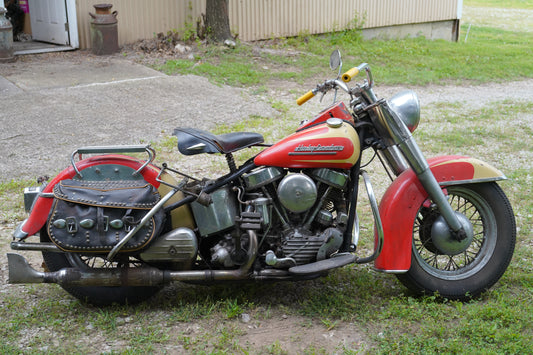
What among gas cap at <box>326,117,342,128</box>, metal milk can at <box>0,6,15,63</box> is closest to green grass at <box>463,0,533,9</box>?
metal milk can at <box>0,6,15,63</box>

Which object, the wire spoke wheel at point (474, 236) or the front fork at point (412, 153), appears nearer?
the front fork at point (412, 153)

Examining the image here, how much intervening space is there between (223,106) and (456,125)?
119 inches

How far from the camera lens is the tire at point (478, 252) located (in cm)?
369

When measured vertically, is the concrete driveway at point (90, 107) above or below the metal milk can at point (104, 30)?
below

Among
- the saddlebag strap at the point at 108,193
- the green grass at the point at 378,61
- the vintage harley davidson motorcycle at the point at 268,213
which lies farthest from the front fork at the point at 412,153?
the green grass at the point at 378,61

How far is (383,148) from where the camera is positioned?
3611 mm

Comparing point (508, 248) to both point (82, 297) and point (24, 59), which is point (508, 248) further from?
point (24, 59)

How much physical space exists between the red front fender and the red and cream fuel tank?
0.65m

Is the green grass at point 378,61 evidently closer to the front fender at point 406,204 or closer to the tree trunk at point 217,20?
the tree trunk at point 217,20

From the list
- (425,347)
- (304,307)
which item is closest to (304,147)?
(304,307)

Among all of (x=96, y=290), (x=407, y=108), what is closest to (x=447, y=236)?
(x=407, y=108)

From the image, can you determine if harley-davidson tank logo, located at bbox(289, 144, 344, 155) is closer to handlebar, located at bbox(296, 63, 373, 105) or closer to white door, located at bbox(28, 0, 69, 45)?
handlebar, located at bbox(296, 63, 373, 105)

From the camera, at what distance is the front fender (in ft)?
11.7

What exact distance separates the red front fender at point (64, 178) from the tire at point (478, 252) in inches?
64.1
